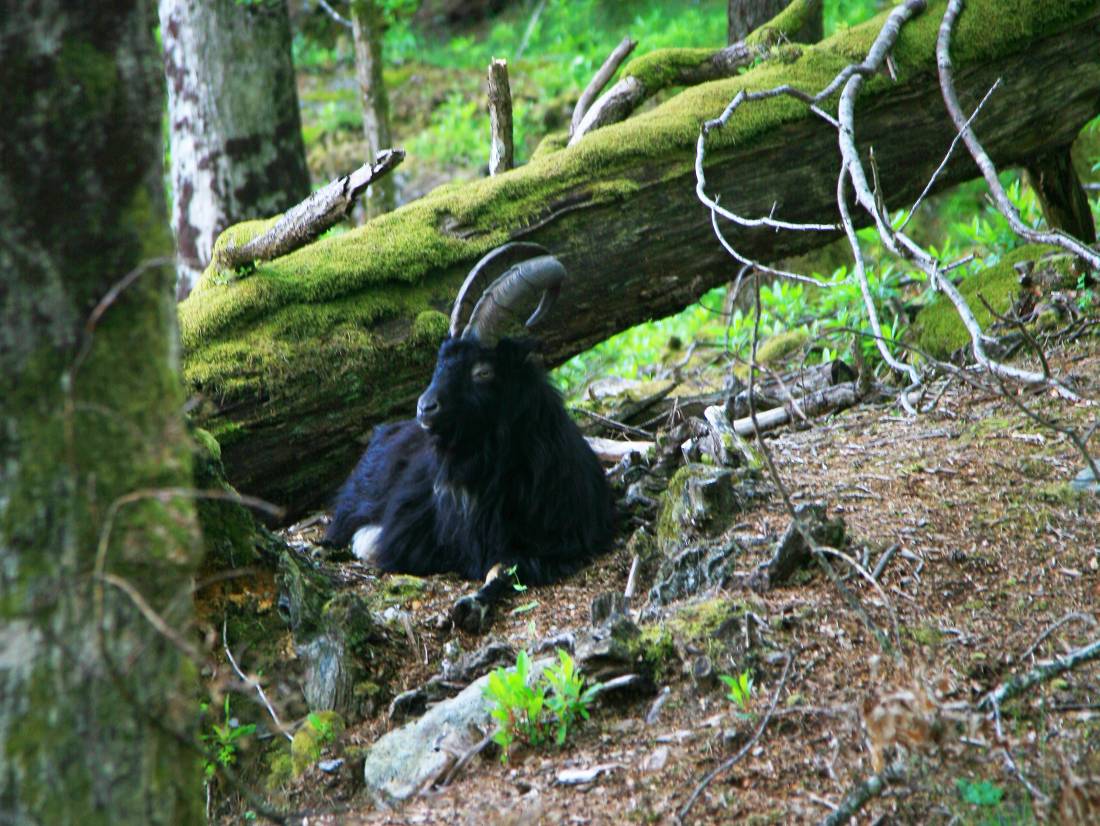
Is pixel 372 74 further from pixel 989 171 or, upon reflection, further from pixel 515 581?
pixel 989 171

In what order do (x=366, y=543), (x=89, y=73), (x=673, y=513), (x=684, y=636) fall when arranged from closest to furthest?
(x=89, y=73) → (x=684, y=636) → (x=673, y=513) → (x=366, y=543)

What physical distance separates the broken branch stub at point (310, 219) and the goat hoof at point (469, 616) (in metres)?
2.06

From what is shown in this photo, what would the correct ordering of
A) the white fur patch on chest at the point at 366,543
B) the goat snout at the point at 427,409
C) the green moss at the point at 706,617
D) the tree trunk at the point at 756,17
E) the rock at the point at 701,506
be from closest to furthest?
1. the green moss at the point at 706,617
2. the rock at the point at 701,506
3. the goat snout at the point at 427,409
4. the white fur patch on chest at the point at 366,543
5. the tree trunk at the point at 756,17

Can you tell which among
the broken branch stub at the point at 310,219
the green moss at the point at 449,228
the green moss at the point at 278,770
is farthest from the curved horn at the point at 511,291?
the green moss at the point at 278,770

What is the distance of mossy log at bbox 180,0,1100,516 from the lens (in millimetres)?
5914

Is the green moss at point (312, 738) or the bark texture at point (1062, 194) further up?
the bark texture at point (1062, 194)

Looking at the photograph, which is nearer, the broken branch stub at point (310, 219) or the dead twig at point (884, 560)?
the dead twig at point (884, 560)

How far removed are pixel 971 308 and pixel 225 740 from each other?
5.24 m

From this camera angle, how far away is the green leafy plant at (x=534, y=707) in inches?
139

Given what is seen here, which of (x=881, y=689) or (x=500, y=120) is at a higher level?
A: (x=500, y=120)

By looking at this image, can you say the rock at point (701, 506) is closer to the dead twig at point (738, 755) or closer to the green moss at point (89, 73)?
the dead twig at point (738, 755)

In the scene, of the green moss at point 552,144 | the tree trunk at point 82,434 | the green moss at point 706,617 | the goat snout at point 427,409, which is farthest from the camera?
the green moss at point 552,144

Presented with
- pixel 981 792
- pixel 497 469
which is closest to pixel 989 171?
pixel 981 792

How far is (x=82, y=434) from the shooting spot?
2045 millimetres
